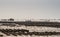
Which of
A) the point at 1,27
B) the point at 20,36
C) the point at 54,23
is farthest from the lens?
the point at 54,23

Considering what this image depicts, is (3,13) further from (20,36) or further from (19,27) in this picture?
(20,36)

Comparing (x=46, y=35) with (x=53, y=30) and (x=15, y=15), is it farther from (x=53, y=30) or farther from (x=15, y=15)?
(x=15, y=15)

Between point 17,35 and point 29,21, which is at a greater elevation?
point 29,21

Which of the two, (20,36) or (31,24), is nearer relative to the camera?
(20,36)

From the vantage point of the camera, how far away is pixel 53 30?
2371 mm

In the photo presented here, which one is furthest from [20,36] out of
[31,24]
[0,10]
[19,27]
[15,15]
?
[0,10]

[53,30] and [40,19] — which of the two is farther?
[40,19]

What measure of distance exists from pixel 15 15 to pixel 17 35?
55 cm

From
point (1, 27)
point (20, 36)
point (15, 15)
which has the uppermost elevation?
point (15, 15)

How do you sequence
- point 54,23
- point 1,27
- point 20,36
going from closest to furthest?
1. point 20,36
2. point 1,27
3. point 54,23

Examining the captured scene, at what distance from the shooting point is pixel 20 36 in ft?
7.23

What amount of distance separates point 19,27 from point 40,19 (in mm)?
517

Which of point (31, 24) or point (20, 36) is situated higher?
point (31, 24)

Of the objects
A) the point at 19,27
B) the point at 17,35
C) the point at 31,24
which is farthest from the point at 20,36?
the point at 31,24
